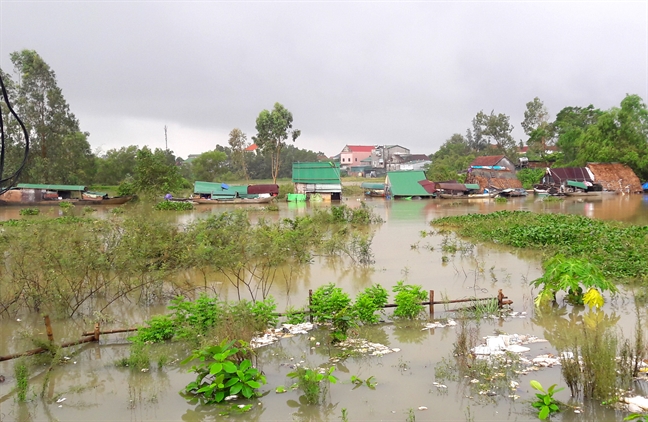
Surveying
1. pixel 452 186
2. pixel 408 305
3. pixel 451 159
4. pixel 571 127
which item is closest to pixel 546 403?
pixel 408 305

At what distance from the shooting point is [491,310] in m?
8.04

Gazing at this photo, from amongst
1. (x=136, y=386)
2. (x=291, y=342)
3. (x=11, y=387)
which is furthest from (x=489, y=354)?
(x=11, y=387)

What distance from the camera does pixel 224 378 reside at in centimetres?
546

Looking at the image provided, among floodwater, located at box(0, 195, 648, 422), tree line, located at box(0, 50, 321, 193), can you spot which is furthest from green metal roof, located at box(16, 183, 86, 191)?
floodwater, located at box(0, 195, 648, 422)

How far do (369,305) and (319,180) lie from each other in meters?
30.4

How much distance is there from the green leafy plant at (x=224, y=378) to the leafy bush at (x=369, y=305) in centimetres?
230

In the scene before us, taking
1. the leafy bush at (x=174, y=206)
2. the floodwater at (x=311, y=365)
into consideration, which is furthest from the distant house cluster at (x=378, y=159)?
the floodwater at (x=311, y=365)

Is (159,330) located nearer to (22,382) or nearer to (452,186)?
(22,382)

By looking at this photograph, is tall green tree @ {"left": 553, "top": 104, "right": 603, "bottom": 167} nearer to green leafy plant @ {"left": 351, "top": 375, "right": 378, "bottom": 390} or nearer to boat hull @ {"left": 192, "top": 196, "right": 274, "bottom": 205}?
boat hull @ {"left": 192, "top": 196, "right": 274, "bottom": 205}

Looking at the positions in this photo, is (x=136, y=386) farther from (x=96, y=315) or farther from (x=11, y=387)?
(x=96, y=315)

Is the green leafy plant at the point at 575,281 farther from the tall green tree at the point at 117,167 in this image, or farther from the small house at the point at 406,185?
the tall green tree at the point at 117,167

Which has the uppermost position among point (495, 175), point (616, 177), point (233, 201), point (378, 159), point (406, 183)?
point (378, 159)

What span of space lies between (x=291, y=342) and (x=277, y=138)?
41452 millimetres

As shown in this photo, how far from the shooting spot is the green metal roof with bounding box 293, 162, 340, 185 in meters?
37.7
